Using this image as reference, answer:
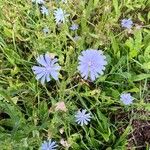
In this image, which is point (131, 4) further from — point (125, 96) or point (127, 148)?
point (127, 148)

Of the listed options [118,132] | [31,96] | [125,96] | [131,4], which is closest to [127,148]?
[118,132]

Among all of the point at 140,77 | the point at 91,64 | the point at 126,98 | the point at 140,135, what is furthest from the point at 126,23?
the point at 91,64

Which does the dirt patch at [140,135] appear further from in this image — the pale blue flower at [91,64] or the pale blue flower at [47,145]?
the pale blue flower at [91,64]

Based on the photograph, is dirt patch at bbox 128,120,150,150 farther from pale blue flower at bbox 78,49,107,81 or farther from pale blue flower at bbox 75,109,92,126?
pale blue flower at bbox 78,49,107,81

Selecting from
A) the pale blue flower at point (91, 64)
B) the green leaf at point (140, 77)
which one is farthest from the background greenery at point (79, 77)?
the pale blue flower at point (91, 64)

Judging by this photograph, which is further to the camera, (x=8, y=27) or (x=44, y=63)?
(x=8, y=27)

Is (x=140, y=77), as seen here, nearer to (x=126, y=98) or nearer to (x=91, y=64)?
(x=126, y=98)
